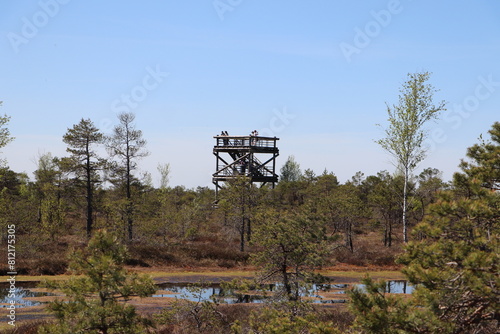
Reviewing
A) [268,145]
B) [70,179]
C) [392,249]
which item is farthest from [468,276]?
[268,145]

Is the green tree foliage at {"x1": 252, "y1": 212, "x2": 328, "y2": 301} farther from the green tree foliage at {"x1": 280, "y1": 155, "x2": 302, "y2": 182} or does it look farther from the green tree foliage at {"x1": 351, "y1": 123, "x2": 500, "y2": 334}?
the green tree foliage at {"x1": 280, "y1": 155, "x2": 302, "y2": 182}

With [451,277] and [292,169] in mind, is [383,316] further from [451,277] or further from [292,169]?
[292,169]

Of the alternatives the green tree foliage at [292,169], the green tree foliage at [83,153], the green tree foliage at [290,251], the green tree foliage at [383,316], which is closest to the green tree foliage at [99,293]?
the green tree foliage at [383,316]

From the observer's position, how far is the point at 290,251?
15250 millimetres

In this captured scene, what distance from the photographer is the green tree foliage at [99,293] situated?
31.4 ft

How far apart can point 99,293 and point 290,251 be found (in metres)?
7.00

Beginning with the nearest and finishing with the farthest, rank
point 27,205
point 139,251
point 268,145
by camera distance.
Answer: point 139,251, point 27,205, point 268,145

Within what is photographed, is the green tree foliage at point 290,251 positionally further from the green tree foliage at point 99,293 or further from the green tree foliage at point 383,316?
the green tree foliage at point 383,316

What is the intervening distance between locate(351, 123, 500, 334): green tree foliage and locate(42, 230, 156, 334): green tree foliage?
4.95 m

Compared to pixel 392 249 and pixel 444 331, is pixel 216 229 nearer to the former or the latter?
pixel 392 249

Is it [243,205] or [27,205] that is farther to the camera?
[27,205]

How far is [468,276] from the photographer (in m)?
7.75

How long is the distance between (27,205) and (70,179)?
8935mm

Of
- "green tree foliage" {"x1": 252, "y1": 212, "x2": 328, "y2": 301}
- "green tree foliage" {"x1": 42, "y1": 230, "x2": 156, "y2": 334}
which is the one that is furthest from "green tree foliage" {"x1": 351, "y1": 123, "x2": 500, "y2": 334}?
"green tree foliage" {"x1": 252, "y1": 212, "x2": 328, "y2": 301}
